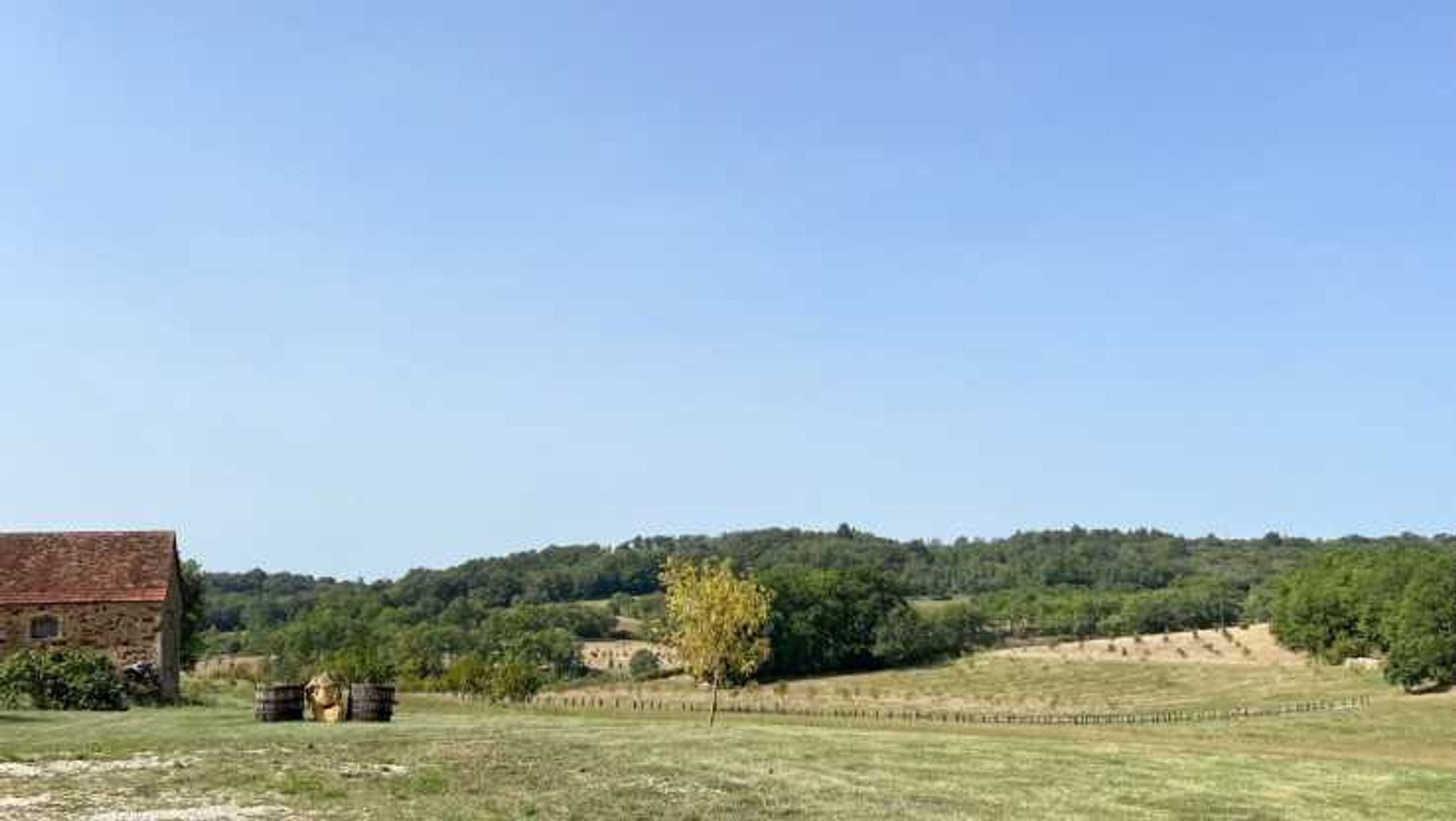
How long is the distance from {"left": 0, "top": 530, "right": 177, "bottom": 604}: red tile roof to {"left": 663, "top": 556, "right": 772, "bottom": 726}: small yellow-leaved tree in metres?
21.9

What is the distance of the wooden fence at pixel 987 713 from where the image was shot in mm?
78000

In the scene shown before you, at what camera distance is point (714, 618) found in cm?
5178

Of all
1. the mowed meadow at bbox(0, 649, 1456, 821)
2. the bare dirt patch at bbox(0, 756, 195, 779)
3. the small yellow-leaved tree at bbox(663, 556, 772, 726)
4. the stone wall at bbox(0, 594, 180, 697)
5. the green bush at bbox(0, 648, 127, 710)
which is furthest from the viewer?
the stone wall at bbox(0, 594, 180, 697)

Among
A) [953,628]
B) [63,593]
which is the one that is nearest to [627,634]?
[953,628]

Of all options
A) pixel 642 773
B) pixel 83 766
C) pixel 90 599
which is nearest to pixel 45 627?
pixel 90 599

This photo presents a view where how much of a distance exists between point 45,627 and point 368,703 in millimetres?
22300

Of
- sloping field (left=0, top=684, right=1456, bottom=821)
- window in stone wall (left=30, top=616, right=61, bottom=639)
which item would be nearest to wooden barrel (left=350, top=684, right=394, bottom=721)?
sloping field (left=0, top=684, right=1456, bottom=821)

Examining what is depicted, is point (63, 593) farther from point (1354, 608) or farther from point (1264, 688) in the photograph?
point (1354, 608)

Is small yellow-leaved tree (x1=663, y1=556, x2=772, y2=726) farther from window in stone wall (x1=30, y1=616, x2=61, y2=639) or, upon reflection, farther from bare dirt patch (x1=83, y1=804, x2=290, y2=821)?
bare dirt patch (x1=83, y1=804, x2=290, y2=821)

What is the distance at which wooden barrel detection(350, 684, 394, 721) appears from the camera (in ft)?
130

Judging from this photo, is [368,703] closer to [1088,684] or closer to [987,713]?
[987,713]

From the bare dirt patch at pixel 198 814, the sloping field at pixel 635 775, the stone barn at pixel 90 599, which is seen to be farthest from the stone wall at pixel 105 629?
the bare dirt patch at pixel 198 814

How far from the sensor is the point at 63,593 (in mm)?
54406

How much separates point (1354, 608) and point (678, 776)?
349 feet
